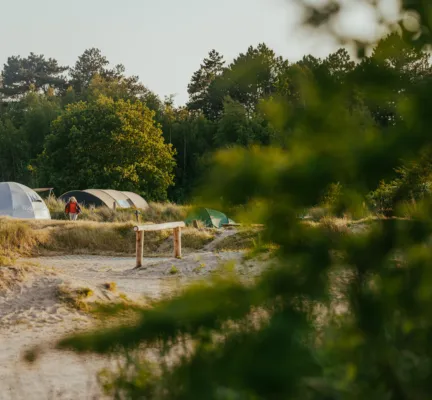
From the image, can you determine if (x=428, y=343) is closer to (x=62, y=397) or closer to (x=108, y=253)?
(x=62, y=397)

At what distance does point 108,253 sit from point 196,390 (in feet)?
62.4

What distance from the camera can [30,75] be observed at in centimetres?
8625

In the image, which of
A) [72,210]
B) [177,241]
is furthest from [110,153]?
[177,241]

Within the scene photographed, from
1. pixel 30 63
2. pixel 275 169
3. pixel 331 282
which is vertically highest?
pixel 30 63

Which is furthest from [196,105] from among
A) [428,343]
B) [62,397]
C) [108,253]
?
[428,343]

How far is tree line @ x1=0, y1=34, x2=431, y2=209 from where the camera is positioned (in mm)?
850

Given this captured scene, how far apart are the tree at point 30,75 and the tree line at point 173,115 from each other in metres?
0.13

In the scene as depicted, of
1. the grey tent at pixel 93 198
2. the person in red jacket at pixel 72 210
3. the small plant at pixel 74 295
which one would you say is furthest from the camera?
the grey tent at pixel 93 198

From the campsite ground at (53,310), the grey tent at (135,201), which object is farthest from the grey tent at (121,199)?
the campsite ground at (53,310)

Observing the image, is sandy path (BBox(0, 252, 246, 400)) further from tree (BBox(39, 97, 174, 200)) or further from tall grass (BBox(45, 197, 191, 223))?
tree (BBox(39, 97, 174, 200))

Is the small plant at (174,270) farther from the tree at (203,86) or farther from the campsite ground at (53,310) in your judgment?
the tree at (203,86)

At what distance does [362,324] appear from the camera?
2.83 ft

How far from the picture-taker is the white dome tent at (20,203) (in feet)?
90.1

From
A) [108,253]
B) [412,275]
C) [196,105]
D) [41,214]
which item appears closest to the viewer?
[412,275]
